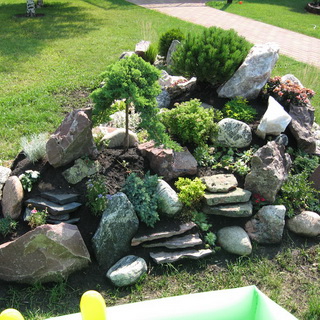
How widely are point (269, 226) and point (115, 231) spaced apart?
5.90ft

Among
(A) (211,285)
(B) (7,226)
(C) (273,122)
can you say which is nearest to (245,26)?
(C) (273,122)

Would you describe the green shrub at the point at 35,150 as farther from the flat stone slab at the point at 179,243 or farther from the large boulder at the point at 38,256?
the flat stone slab at the point at 179,243

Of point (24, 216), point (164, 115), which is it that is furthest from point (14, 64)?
point (24, 216)

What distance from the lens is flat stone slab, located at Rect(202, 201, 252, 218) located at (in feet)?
15.6

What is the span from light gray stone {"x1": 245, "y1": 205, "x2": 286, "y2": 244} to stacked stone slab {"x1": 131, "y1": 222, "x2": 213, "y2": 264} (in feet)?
2.04

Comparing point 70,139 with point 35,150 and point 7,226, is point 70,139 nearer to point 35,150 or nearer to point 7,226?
point 35,150

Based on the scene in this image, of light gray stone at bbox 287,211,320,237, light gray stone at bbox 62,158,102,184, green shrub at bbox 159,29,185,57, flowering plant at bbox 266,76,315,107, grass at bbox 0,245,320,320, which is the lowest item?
grass at bbox 0,245,320,320

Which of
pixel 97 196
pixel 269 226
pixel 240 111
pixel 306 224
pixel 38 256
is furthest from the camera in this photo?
pixel 240 111

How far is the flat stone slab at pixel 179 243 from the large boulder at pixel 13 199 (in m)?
1.46

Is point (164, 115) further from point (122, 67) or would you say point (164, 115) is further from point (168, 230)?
point (168, 230)

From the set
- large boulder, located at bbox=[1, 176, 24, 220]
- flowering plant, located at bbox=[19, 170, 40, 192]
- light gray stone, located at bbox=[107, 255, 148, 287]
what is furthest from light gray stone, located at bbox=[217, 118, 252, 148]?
large boulder, located at bbox=[1, 176, 24, 220]

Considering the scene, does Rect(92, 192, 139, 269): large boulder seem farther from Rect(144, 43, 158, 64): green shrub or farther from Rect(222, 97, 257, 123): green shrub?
Rect(144, 43, 158, 64): green shrub

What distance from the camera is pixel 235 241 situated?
4.59 meters

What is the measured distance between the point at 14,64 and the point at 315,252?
789 cm
